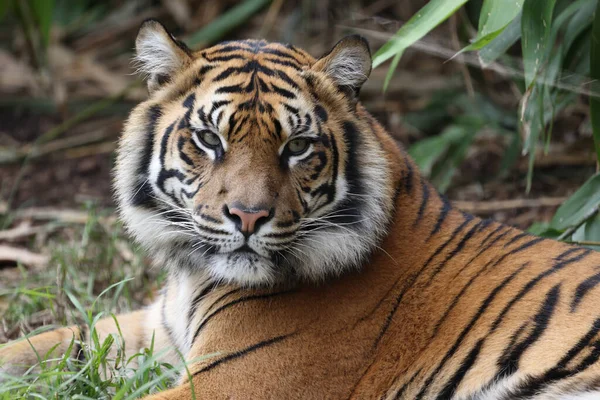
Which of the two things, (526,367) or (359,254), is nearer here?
(526,367)

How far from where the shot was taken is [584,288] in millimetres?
3139

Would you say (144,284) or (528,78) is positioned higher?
(528,78)

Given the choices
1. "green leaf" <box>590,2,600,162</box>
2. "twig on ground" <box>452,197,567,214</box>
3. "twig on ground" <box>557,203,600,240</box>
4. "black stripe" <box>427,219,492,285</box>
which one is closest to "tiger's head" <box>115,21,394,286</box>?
"black stripe" <box>427,219,492,285</box>

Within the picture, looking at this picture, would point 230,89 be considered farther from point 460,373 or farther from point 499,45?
point 499,45

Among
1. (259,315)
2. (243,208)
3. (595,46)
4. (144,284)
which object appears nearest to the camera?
(243,208)

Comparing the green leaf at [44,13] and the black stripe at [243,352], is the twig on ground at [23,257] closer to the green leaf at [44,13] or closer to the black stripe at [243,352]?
the green leaf at [44,13]

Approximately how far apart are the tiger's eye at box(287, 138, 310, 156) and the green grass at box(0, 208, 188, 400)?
2.99 ft

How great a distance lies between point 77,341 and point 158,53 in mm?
1212

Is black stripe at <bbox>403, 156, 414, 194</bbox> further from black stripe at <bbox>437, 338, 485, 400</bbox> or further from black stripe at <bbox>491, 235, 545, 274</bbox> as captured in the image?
black stripe at <bbox>437, 338, 485, 400</bbox>

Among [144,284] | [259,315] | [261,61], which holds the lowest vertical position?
[144,284]

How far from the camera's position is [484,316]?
322cm

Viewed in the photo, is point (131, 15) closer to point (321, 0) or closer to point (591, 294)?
point (321, 0)

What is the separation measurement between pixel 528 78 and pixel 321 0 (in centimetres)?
500

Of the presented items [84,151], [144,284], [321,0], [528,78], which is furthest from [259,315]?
[321,0]
